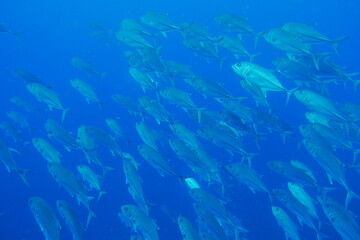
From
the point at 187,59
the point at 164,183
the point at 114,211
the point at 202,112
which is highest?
the point at 202,112

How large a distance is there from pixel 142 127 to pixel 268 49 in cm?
1412

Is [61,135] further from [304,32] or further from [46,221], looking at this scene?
[304,32]

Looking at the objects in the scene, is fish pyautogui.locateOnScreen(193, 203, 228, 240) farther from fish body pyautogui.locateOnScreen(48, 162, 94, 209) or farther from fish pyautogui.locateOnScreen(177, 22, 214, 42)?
fish pyautogui.locateOnScreen(177, 22, 214, 42)

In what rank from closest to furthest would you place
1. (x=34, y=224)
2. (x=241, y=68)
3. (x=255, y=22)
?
(x=241, y=68) → (x=34, y=224) → (x=255, y=22)

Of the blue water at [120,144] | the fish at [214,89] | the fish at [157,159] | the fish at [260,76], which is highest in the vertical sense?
the fish at [260,76]

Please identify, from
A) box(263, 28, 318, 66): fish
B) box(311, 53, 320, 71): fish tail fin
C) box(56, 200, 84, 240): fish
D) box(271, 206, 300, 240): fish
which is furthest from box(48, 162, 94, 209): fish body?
box(311, 53, 320, 71): fish tail fin

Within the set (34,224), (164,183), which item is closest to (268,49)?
(164,183)

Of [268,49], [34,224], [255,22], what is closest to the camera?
[34,224]

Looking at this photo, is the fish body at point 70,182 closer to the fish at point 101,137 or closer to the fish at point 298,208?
the fish at point 101,137

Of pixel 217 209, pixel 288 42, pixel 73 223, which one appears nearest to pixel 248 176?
pixel 217 209

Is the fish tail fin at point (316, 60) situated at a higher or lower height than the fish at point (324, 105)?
higher

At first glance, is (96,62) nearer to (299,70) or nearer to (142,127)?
(142,127)

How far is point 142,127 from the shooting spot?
5406 millimetres

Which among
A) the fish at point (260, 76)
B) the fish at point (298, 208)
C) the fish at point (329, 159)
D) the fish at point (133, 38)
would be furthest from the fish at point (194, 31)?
the fish at point (298, 208)
